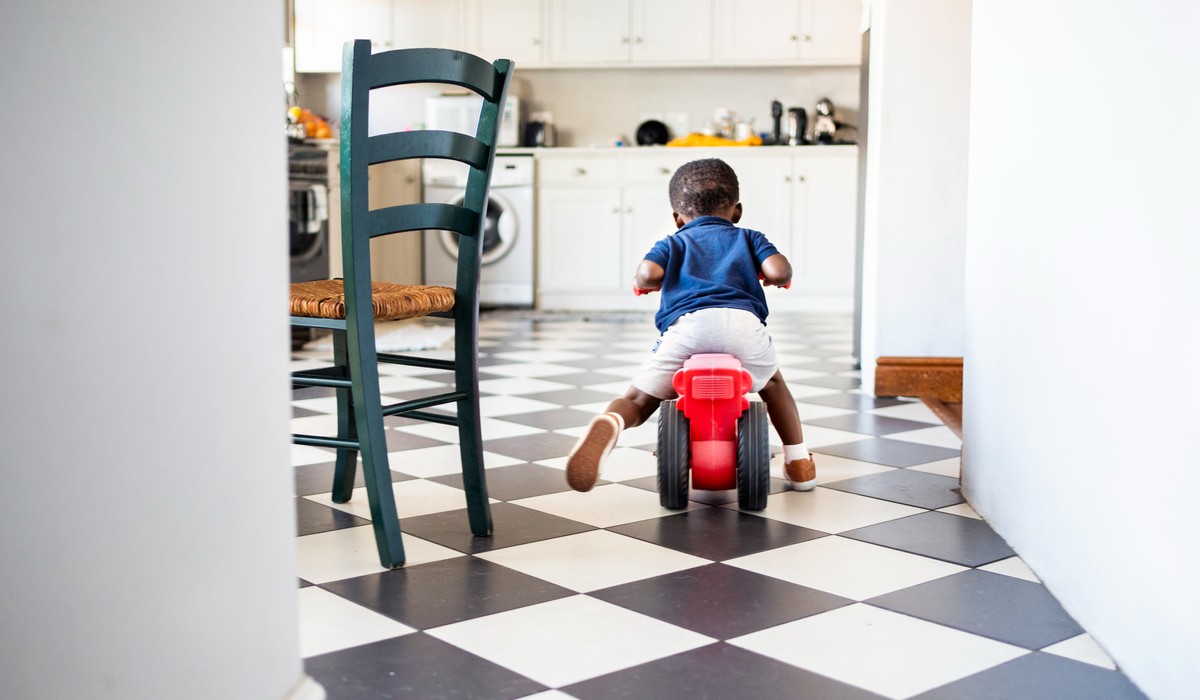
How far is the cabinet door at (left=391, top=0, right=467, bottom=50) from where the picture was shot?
→ 268 inches

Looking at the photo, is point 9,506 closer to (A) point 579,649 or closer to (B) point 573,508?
(A) point 579,649

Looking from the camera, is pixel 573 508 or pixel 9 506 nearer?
pixel 9 506

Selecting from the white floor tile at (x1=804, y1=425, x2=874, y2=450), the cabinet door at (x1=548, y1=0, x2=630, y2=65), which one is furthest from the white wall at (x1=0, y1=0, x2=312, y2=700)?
the cabinet door at (x1=548, y1=0, x2=630, y2=65)

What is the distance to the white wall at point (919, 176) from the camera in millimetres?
3285

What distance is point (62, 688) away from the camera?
72 centimetres

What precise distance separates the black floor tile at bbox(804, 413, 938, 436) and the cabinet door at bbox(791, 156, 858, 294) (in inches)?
142

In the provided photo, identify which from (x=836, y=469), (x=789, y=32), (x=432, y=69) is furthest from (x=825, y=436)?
(x=789, y=32)

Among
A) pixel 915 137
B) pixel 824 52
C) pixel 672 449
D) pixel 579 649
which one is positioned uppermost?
pixel 824 52

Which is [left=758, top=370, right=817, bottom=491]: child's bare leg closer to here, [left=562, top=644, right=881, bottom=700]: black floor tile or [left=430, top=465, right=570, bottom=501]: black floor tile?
[left=430, top=465, right=570, bottom=501]: black floor tile

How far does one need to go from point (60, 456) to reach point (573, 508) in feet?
4.40

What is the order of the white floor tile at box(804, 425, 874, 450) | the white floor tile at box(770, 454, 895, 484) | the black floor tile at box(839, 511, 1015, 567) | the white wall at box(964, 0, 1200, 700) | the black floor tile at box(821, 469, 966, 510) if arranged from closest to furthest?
the white wall at box(964, 0, 1200, 700) < the black floor tile at box(839, 511, 1015, 567) < the black floor tile at box(821, 469, 966, 510) < the white floor tile at box(770, 454, 895, 484) < the white floor tile at box(804, 425, 874, 450)

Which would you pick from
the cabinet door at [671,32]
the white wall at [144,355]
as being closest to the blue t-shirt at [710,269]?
the white wall at [144,355]

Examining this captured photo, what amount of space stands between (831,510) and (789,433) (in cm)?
22

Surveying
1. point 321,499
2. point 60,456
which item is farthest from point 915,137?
point 60,456
